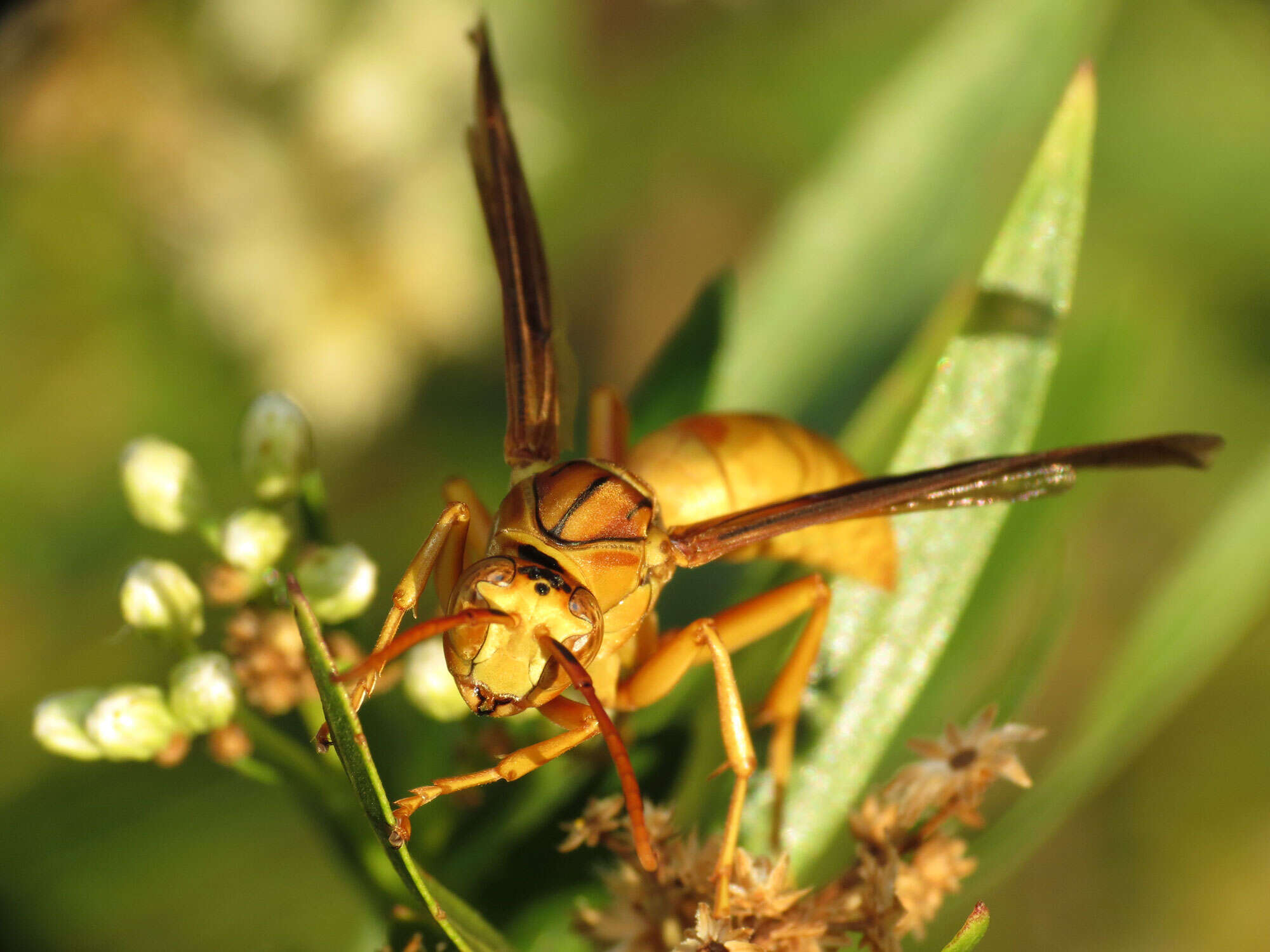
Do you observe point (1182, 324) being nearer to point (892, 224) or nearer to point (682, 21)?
point (892, 224)

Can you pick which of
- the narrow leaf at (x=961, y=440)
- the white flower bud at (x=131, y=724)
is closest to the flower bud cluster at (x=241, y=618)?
the white flower bud at (x=131, y=724)

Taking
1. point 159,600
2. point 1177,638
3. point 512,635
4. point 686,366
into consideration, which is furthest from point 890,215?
point 159,600

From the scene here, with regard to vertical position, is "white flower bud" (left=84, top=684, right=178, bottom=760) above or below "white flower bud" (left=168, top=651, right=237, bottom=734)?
below

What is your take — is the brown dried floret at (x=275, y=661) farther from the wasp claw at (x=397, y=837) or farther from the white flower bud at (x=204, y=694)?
the wasp claw at (x=397, y=837)

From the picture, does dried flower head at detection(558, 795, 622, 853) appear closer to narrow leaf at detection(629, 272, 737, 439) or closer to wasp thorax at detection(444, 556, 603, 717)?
wasp thorax at detection(444, 556, 603, 717)

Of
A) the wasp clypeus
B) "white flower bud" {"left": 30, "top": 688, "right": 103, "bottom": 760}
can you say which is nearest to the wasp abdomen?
the wasp clypeus
